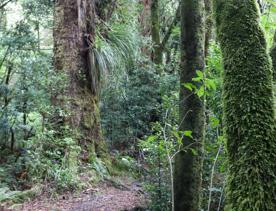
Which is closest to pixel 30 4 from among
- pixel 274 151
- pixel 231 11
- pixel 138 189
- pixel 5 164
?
pixel 5 164

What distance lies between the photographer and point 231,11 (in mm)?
1743

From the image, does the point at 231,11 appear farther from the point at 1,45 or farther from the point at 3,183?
the point at 1,45

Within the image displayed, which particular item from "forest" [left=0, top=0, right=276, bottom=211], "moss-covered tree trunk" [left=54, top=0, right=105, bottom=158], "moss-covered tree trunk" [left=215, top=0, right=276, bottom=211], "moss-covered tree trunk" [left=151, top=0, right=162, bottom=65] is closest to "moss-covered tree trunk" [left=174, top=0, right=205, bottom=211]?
"forest" [left=0, top=0, right=276, bottom=211]

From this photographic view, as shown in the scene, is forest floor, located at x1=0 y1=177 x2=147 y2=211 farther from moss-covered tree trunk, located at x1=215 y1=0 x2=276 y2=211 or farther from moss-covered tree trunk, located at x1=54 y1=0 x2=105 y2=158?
moss-covered tree trunk, located at x1=215 y1=0 x2=276 y2=211

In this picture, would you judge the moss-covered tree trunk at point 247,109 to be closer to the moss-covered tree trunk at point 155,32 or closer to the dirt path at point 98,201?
the dirt path at point 98,201

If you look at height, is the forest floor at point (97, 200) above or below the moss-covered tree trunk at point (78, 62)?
below

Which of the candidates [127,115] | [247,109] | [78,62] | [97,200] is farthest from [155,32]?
[247,109]

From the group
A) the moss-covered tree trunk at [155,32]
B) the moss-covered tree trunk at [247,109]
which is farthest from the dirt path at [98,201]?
the moss-covered tree trunk at [155,32]

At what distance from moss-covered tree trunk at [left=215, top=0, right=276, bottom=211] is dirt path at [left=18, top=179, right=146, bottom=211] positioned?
14.8 feet

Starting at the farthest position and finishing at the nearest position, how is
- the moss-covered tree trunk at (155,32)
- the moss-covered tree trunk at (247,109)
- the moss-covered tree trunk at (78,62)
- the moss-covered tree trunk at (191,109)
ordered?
the moss-covered tree trunk at (155,32)
the moss-covered tree trunk at (78,62)
the moss-covered tree trunk at (191,109)
the moss-covered tree trunk at (247,109)

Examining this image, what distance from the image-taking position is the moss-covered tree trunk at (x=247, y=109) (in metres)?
1.37

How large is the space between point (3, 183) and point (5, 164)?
1.08 m

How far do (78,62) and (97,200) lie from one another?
10.6ft

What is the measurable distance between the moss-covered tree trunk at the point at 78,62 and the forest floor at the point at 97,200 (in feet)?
3.69
